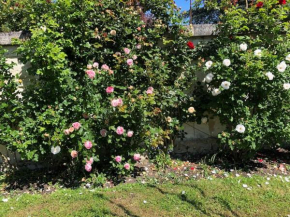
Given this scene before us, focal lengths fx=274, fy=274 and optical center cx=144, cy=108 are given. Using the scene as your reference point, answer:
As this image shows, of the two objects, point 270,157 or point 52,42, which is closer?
point 52,42

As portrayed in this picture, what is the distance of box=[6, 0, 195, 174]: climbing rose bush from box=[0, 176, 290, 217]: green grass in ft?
1.22

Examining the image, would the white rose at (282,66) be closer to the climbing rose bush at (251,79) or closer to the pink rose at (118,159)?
the climbing rose bush at (251,79)

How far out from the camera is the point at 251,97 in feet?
12.2

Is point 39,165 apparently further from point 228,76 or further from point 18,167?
point 228,76

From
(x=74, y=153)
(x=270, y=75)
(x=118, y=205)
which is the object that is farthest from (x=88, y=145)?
(x=270, y=75)

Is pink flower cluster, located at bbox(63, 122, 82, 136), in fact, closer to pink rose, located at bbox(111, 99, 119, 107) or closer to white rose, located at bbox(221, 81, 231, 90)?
pink rose, located at bbox(111, 99, 119, 107)

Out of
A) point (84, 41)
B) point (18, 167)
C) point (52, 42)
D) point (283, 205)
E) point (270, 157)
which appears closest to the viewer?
point (283, 205)

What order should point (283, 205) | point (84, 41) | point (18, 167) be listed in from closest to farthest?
point (283, 205) → point (84, 41) → point (18, 167)

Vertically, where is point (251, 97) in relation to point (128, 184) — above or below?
above

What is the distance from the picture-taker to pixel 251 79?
11.4ft

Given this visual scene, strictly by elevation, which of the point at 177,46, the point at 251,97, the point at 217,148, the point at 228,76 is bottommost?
the point at 217,148

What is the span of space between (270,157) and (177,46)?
7.35 ft

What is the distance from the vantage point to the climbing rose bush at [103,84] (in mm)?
3143

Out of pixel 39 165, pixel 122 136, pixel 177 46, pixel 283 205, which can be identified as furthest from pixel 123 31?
pixel 283 205
